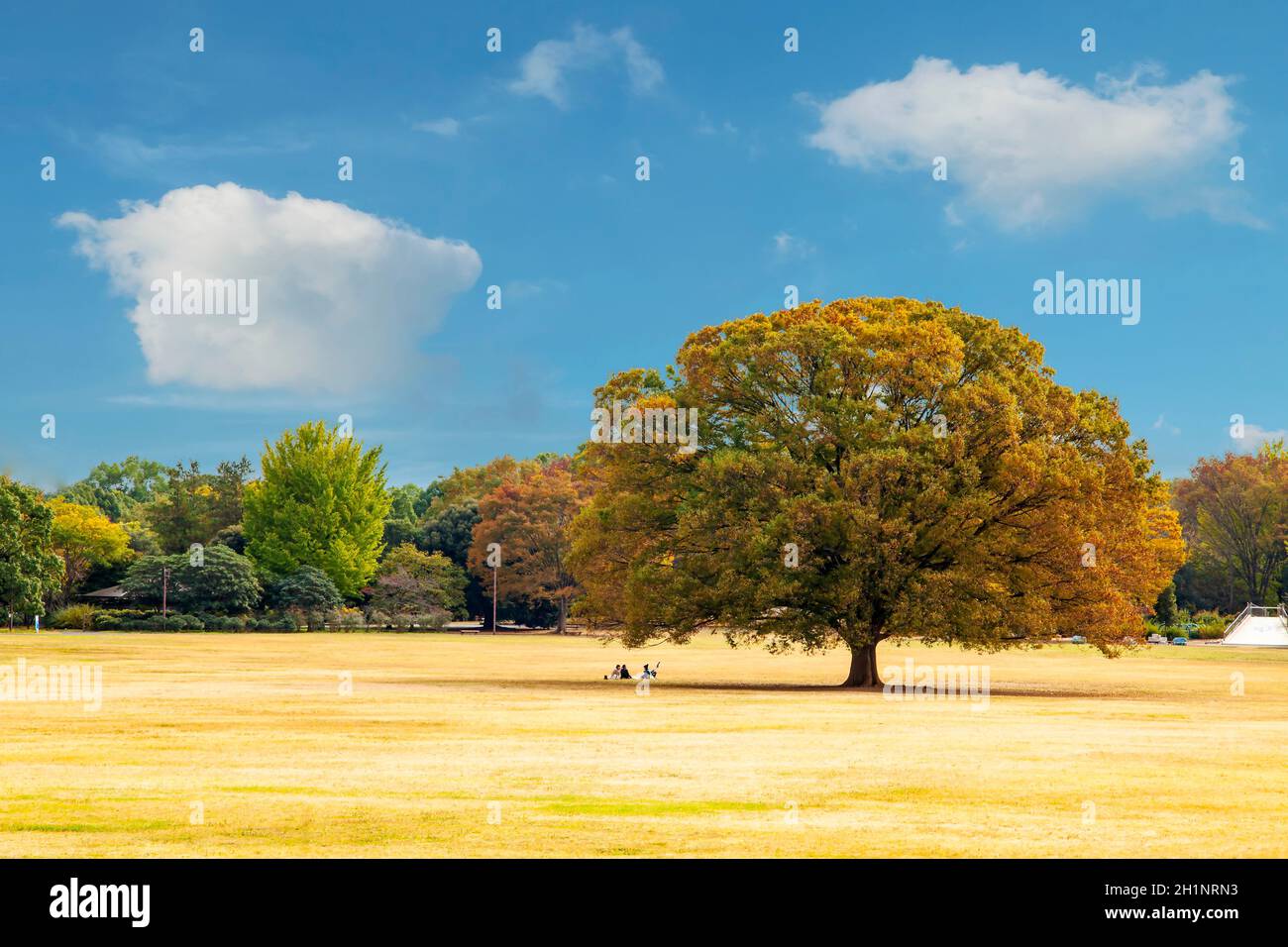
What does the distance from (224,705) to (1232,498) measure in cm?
10573

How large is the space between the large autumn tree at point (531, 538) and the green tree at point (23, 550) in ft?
135

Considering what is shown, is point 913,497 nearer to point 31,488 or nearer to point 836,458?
point 836,458

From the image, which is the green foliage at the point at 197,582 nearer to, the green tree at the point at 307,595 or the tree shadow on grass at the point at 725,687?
the green tree at the point at 307,595

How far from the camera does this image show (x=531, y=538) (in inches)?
4628

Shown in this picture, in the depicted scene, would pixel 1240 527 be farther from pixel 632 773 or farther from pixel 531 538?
pixel 632 773

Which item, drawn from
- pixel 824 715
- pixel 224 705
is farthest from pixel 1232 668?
pixel 224 705

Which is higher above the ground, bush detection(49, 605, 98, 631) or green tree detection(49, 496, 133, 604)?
green tree detection(49, 496, 133, 604)

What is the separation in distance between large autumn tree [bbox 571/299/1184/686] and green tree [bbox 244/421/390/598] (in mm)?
74104

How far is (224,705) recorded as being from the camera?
30203 mm

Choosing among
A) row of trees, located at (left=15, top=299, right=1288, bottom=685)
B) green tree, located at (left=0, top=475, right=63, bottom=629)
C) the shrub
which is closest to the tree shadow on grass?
row of trees, located at (left=15, top=299, right=1288, bottom=685)

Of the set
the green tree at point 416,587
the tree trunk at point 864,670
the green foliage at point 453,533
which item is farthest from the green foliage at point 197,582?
the tree trunk at point 864,670

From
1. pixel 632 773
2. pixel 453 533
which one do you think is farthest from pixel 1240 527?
pixel 632 773

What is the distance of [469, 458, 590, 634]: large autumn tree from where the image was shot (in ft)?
383

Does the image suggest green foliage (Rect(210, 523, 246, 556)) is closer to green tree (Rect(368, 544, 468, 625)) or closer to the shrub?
green tree (Rect(368, 544, 468, 625))
